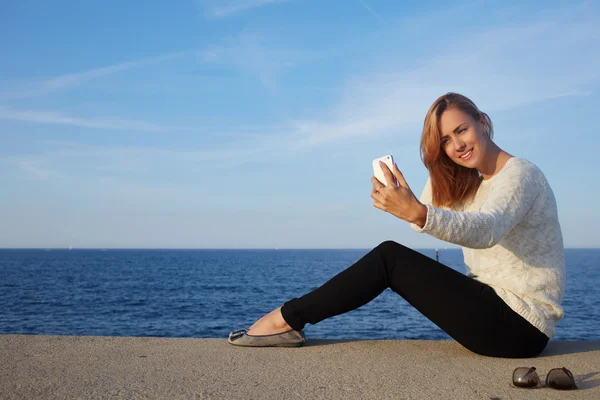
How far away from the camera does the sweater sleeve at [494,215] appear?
282cm

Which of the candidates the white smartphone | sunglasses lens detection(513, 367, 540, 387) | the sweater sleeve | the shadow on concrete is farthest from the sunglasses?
the white smartphone

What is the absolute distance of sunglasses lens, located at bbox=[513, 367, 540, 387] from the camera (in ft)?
9.55

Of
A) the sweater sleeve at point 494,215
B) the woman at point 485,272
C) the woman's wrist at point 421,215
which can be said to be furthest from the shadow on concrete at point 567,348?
the woman's wrist at point 421,215

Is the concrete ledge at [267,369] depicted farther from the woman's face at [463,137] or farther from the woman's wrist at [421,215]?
the woman's face at [463,137]

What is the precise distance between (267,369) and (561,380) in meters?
1.63

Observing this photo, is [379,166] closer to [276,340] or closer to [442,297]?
[442,297]

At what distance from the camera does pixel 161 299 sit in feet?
122

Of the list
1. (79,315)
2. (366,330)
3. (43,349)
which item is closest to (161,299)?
(79,315)

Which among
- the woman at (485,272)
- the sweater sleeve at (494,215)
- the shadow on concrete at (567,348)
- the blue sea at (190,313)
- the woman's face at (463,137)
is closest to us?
the sweater sleeve at (494,215)

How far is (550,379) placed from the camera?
2926mm

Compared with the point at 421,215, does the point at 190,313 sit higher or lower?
lower

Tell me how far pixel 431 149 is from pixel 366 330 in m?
18.3

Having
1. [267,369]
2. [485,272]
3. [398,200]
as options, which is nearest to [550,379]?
[485,272]

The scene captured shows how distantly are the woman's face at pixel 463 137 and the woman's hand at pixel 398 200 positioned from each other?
0.76 m
